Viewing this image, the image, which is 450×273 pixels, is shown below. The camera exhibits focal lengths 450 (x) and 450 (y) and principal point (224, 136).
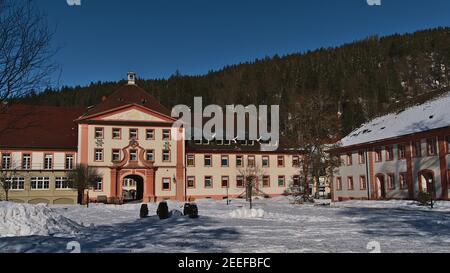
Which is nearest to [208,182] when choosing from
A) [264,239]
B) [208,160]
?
[208,160]

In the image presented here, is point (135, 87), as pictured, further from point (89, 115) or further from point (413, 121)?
point (413, 121)

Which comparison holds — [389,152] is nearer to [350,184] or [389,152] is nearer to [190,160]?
[350,184]

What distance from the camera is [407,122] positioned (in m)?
37.0

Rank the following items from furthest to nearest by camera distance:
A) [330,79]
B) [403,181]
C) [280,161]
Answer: [330,79] < [280,161] < [403,181]

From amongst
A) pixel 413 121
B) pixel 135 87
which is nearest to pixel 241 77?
pixel 135 87

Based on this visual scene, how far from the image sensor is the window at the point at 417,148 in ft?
110

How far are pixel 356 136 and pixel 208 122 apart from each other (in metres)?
23.4

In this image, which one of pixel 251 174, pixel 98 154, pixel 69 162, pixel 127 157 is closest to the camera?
pixel 98 154

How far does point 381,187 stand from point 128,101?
93.4 feet

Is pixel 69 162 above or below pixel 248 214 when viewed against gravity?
above

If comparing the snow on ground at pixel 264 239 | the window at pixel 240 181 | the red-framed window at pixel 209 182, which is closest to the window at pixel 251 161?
the window at pixel 240 181

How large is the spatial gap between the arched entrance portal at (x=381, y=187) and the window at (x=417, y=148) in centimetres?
454

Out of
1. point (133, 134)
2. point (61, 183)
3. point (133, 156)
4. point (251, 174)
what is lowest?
point (61, 183)

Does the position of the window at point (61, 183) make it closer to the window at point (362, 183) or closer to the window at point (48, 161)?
the window at point (48, 161)
